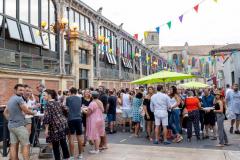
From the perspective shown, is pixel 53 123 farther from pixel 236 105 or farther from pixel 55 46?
pixel 55 46

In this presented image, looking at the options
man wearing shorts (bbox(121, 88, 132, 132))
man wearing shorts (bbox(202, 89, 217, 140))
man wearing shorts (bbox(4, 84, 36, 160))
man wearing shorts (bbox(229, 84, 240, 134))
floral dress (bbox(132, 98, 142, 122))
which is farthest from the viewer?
man wearing shorts (bbox(121, 88, 132, 132))

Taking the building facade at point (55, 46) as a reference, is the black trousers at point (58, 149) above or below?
below

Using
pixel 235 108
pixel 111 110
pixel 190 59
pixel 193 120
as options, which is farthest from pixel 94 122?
pixel 190 59

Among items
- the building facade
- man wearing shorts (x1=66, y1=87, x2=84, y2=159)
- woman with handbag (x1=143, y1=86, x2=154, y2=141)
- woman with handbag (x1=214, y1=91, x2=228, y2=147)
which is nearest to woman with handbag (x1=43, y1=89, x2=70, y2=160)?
man wearing shorts (x1=66, y1=87, x2=84, y2=159)

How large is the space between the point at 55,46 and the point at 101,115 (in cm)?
1258

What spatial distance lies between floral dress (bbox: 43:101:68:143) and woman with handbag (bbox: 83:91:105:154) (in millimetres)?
1645

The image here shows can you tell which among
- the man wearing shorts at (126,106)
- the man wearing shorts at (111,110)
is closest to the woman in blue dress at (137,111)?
the man wearing shorts at (111,110)

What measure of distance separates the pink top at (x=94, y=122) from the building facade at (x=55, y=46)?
276 inches

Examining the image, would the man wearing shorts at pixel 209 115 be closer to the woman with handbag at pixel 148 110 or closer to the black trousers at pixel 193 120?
the black trousers at pixel 193 120

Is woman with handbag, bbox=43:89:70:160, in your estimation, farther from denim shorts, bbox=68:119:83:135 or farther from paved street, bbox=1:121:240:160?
paved street, bbox=1:121:240:160

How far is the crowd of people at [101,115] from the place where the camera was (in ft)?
23.2

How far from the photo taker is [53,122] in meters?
7.14

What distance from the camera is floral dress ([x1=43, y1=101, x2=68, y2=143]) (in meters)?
7.12

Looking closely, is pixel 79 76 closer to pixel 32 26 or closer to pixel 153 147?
pixel 32 26
